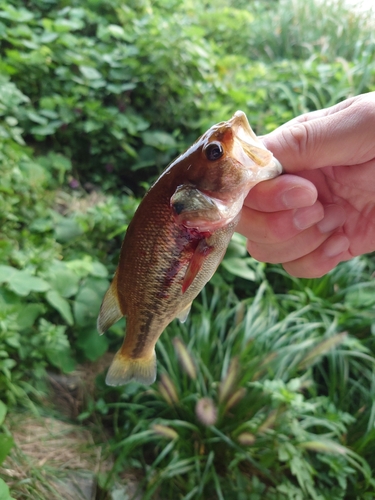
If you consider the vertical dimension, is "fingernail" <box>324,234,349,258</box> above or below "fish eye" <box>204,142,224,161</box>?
below

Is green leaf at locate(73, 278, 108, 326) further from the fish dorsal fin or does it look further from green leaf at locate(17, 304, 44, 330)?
the fish dorsal fin

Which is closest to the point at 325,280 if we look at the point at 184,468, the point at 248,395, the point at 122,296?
the point at 248,395

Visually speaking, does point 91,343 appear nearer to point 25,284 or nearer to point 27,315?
point 27,315

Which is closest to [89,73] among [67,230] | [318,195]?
[67,230]

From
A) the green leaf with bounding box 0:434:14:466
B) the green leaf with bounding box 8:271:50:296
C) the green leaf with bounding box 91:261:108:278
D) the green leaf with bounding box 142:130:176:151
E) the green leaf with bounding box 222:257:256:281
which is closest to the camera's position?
the green leaf with bounding box 0:434:14:466

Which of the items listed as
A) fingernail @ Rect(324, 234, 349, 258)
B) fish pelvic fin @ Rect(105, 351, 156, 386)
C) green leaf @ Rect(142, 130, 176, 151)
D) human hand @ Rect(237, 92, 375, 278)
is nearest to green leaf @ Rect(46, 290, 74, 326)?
fish pelvic fin @ Rect(105, 351, 156, 386)

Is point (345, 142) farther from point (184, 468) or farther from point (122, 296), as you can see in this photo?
point (184, 468)
